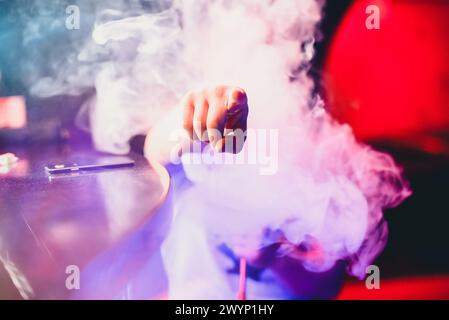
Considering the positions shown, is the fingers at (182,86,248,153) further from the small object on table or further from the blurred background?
the small object on table

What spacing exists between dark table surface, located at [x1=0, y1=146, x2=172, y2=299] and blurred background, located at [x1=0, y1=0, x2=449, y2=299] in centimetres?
29

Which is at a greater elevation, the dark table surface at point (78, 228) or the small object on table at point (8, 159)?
the small object on table at point (8, 159)

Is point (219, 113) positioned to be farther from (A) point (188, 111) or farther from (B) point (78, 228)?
(B) point (78, 228)

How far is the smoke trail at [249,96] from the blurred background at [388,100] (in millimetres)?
46

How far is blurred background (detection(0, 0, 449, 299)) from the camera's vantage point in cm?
159

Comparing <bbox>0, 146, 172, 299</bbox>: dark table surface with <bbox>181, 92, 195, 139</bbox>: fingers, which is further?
<bbox>181, 92, 195, 139</bbox>: fingers

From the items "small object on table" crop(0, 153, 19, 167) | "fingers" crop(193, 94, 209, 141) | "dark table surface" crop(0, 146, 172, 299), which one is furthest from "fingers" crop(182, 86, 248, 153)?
"small object on table" crop(0, 153, 19, 167)

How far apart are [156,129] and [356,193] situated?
0.77 m

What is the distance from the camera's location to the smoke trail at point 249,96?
1580 millimetres

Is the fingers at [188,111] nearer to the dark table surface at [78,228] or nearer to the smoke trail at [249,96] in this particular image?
the smoke trail at [249,96]

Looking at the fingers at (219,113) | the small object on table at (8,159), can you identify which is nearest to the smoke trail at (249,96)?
the fingers at (219,113)

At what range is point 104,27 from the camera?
1.59m

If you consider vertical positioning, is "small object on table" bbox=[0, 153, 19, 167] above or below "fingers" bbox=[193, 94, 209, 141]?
below

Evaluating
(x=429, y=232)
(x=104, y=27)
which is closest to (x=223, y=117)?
(x=104, y=27)
